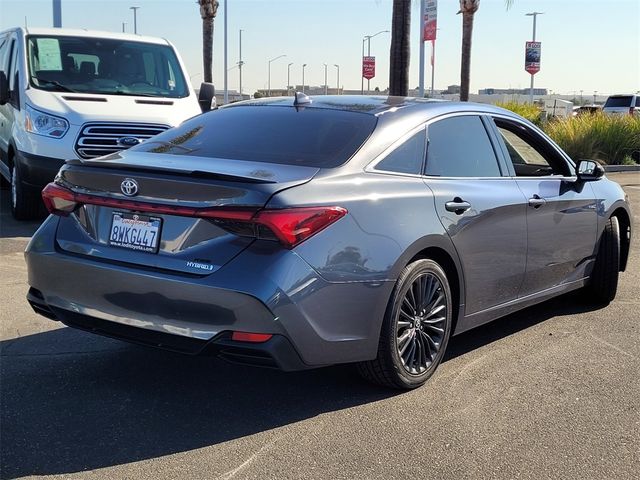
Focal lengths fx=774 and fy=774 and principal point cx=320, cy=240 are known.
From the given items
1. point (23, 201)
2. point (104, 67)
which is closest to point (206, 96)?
point (104, 67)

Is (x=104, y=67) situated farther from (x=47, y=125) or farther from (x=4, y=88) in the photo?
(x=47, y=125)

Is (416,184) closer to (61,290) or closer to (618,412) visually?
(618,412)

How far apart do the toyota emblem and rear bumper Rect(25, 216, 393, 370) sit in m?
0.36

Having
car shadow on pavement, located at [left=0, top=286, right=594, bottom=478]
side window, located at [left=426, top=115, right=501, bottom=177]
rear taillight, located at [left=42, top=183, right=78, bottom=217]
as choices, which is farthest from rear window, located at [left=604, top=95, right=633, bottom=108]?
rear taillight, located at [left=42, top=183, right=78, bottom=217]

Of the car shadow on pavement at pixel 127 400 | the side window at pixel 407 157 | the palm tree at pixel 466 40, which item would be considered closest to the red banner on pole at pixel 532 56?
the palm tree at pixel 466 40

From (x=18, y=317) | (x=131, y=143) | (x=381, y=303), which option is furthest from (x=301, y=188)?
(x=131, y=143)

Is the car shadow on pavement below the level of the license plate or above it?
below

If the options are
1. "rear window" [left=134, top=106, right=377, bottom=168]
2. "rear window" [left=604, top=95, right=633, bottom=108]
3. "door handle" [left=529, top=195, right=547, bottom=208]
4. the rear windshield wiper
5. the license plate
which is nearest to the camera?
the license plate

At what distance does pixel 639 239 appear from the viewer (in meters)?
9.45

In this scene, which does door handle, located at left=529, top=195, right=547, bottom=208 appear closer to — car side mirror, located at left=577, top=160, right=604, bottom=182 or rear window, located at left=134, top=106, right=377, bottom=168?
car side mirror, located at left=577, top=160, right=604, bottom=182

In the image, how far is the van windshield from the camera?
31.7 feet

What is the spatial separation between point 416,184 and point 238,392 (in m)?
1.50

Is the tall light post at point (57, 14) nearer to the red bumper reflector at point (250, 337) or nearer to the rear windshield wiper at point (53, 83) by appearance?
the rear windshield wiper at point (53, 83)

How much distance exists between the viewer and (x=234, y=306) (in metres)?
3.45
